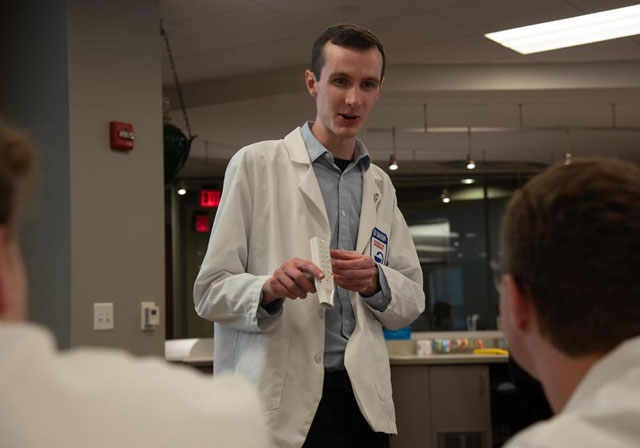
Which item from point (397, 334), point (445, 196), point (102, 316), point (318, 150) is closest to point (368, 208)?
point (318, 150)

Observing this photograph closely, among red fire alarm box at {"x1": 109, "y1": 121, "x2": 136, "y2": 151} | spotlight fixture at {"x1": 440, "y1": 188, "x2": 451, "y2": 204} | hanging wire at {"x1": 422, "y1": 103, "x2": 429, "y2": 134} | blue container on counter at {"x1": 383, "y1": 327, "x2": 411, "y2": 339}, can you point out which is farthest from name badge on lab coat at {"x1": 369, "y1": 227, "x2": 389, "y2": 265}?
spotlight fixture at {"x1": 440, "y1": 188, "x2": 451, "y2": 204}

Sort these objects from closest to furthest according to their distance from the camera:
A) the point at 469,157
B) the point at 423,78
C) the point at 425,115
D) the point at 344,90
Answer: the point at 344,90
the point at 423,78
the point at 425,115
the point at 469,157

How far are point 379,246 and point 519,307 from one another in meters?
1.31

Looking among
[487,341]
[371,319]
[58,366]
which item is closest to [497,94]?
[487,341]

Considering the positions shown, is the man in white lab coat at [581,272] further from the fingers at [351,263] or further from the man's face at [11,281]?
the fingers at [351,263]

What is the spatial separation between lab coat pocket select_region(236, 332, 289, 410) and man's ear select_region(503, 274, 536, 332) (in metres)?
1.11

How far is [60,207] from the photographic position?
3.93m

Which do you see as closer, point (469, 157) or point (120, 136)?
point (120, 136)

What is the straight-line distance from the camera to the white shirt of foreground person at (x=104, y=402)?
1.60 feet

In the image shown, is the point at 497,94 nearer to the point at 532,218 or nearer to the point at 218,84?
the point at 218,84

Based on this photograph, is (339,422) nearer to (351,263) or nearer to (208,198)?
(351,263)

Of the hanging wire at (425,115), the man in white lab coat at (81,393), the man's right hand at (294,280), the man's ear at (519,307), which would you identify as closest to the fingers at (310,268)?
the man's right hand at (294,280)

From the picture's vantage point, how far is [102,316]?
13.0 ft

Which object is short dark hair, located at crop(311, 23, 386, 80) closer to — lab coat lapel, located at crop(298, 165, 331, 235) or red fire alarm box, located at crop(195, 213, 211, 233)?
lab coat lapel, located at crop(298, 165, 331, 235)
